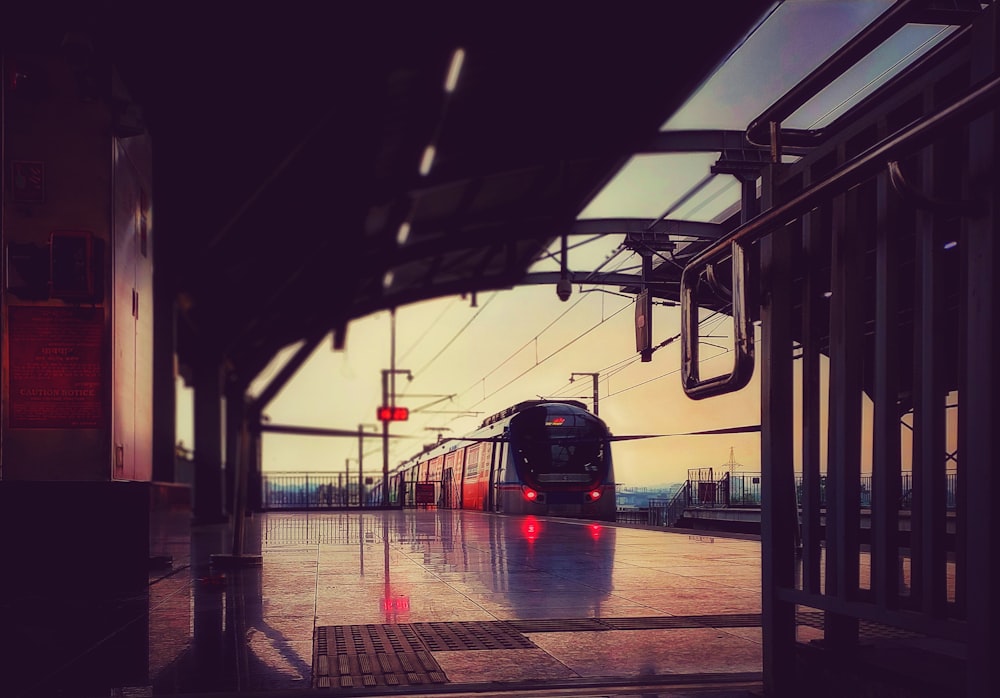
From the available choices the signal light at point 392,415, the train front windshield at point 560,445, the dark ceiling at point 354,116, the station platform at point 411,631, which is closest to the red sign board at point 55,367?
the station platform at point 411,631

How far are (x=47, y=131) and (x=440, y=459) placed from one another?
29.3 metres

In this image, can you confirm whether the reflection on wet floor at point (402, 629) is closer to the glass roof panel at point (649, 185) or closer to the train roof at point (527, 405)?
the glass roof panel at point (649, 185)

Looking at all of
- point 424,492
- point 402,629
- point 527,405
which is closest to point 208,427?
point 527,405

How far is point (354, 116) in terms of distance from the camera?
9734mm

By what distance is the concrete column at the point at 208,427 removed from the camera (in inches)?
720

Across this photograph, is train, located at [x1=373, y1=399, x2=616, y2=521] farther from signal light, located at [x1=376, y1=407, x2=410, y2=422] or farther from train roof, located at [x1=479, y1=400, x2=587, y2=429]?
signal light, located at [x1=376, y1=407, x2=410, y2=422]

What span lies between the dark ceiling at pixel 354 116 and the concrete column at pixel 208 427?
475mm

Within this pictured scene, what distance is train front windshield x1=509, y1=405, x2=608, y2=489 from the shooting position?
78.2 feet

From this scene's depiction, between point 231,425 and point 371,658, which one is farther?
point 231,425

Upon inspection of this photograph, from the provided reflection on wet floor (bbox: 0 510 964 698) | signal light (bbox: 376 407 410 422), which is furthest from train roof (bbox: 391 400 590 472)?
reflection on wet floor (bbox: 0 510 964 698)

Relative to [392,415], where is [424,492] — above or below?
below

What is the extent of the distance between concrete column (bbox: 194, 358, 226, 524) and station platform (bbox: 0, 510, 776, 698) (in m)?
11.2

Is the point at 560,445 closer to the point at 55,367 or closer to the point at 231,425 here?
the point at 231,425

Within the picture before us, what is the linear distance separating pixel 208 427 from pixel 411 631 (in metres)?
15.7
